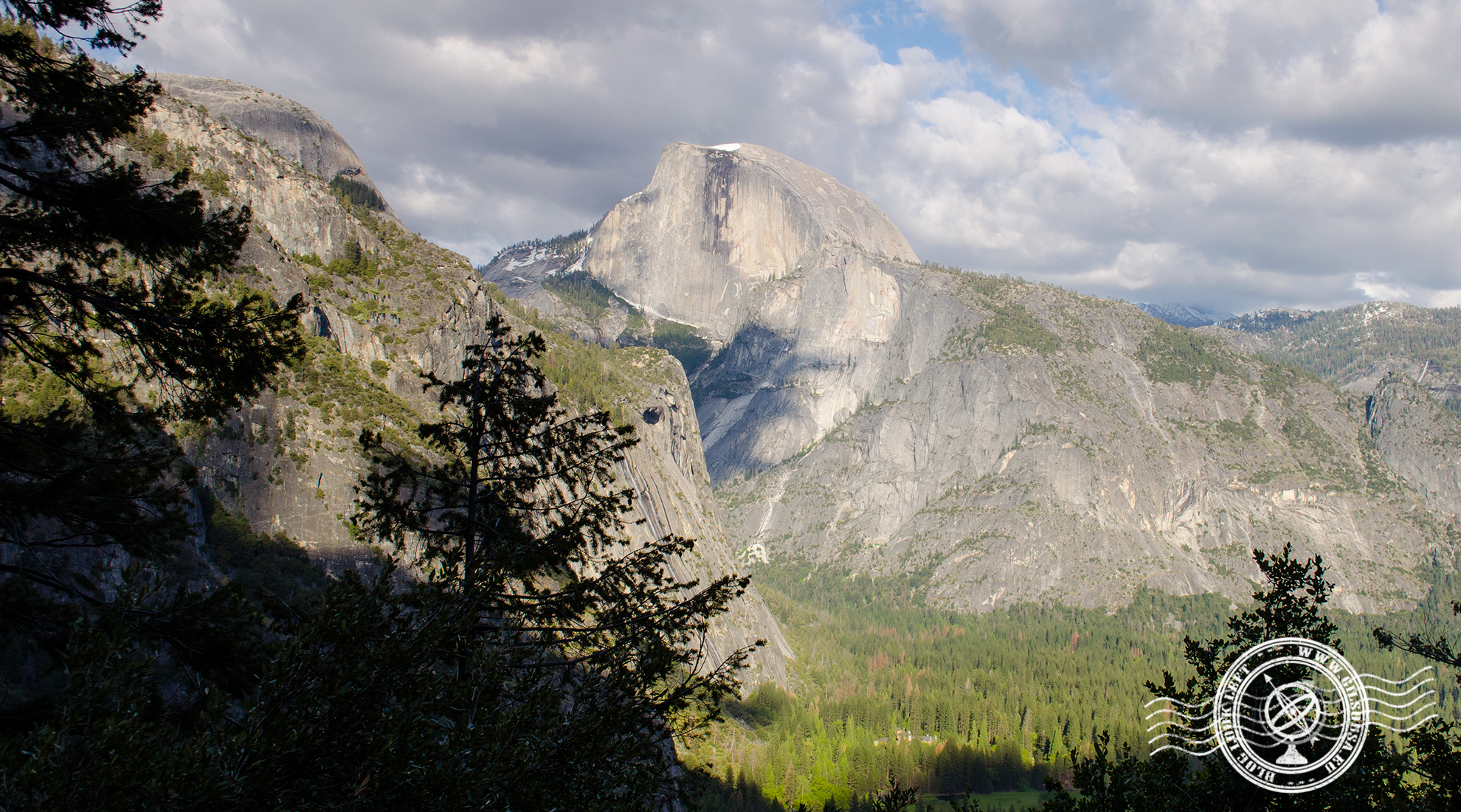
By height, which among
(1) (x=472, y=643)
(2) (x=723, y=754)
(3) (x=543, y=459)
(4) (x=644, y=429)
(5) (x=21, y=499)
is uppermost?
(4) (x=644, y=429)

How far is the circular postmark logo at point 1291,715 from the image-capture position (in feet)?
42.5

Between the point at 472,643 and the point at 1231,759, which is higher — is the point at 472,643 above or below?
above

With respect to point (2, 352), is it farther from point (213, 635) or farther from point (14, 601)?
point (213, 635)

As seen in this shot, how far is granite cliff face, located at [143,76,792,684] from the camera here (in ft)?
121

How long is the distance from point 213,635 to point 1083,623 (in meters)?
170

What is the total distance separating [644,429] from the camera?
325ft

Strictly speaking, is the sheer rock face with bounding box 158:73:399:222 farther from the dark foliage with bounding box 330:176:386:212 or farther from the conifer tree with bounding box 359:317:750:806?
the conifer tree with bounding box 359:317:750:806

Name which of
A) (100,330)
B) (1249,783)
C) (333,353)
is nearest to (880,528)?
(333,353)

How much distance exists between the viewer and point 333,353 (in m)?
A: 47.0

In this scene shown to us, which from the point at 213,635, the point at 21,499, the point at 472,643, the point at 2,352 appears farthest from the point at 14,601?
the point at 472,643
